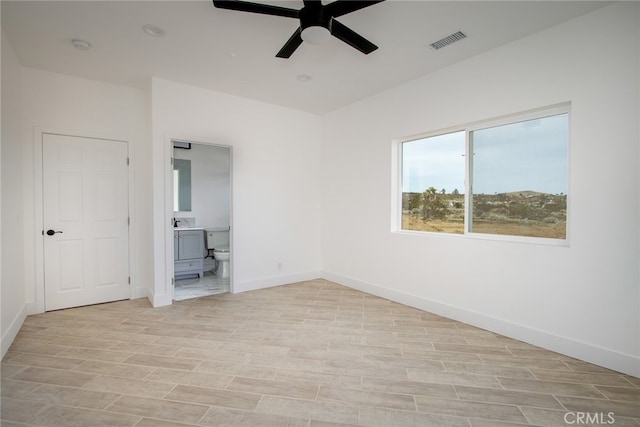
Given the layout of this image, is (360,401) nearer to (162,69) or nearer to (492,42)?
(492,42)

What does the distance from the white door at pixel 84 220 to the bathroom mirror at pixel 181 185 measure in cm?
149

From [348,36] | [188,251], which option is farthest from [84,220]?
[348,36]

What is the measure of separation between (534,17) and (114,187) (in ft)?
16.8

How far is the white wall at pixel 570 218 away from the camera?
7.79ft

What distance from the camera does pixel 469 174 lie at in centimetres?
351

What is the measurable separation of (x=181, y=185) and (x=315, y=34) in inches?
173

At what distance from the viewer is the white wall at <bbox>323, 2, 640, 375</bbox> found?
2.37m

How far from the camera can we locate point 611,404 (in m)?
2.00

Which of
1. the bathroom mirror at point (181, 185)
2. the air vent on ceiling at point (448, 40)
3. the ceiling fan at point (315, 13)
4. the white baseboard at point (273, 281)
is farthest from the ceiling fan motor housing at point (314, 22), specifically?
the bathroom mirror at point (181, 185)

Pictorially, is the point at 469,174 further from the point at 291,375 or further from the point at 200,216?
the point at 200,216

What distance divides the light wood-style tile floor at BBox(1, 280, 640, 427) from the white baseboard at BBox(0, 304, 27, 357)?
0.06m

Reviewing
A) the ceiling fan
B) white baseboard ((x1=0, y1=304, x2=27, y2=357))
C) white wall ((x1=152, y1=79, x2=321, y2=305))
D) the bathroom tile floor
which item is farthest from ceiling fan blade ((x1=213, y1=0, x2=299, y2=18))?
the bathroom tile floor

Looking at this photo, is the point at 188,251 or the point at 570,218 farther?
the point at 188,251

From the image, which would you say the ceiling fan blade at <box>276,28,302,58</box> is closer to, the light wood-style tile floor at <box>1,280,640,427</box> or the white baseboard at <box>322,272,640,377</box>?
the light wood-style tile floor at <box>1,280,640,427</box>
